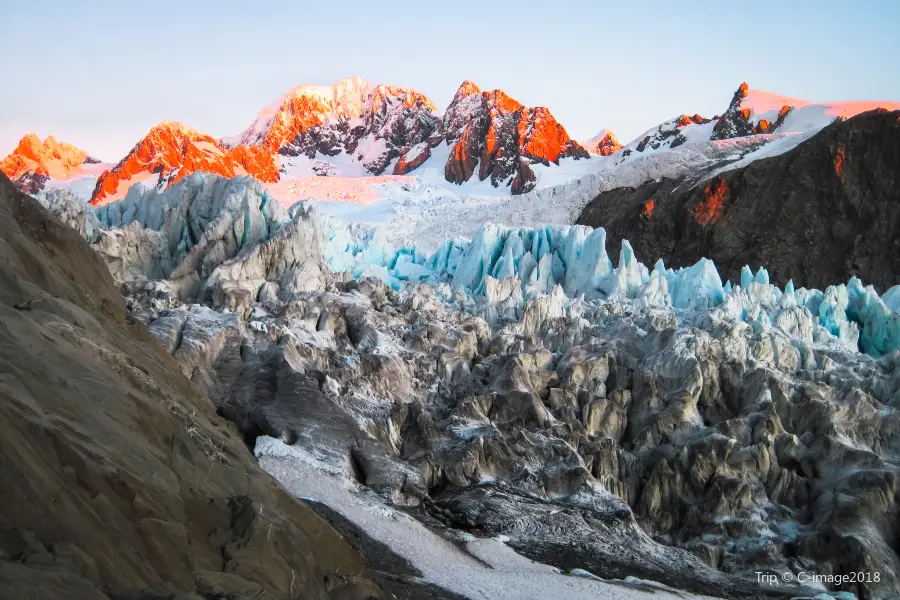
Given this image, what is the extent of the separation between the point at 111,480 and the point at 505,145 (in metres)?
144

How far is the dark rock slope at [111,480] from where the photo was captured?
973 cm

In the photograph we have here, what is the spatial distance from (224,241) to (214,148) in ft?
340

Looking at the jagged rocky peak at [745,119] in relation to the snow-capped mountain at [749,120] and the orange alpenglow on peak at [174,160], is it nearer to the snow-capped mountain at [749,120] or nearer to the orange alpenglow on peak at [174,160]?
the snow-capped mountain at [749,120]

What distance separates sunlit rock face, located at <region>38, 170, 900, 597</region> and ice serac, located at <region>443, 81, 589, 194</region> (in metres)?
→ 91.6

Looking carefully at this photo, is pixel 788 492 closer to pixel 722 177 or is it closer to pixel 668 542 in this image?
pixel 668 542

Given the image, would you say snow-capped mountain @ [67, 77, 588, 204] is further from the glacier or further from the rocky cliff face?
the glacier

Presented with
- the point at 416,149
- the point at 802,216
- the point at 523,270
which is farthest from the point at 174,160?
the point at 802,216

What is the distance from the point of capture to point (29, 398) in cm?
1109

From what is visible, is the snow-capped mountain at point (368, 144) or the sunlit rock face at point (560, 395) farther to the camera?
the snow-capped mountain at point (368, 144)

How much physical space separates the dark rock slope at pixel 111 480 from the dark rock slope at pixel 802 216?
70.3 metres

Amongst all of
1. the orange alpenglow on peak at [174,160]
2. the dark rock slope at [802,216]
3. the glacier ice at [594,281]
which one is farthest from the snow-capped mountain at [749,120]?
the orange alpenglow on peak at [174,160]

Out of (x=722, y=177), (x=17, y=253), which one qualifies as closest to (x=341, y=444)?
(x=17, y=253)

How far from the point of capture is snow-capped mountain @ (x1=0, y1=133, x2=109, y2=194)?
5699 inches

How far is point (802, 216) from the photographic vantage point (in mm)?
80812
